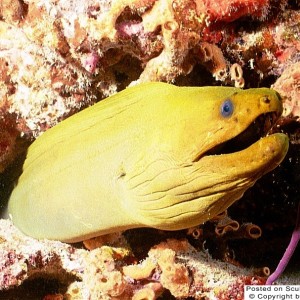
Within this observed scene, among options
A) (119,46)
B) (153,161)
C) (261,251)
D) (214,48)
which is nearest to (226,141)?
(153,161)

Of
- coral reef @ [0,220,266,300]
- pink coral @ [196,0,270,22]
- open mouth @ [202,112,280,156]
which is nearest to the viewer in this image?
open mouth @ [202,112,280,156]

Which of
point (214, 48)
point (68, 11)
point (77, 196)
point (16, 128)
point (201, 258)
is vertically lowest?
point (201, 258)

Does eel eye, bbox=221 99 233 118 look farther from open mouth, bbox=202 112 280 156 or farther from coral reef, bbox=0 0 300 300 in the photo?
coral reef, bbox=0 0 300 300

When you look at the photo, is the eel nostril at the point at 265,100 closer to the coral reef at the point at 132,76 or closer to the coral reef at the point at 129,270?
the coral reef at the point at 132,76

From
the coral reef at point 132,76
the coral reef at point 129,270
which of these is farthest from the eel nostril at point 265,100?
the coral reef at point 129,270

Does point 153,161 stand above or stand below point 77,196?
above

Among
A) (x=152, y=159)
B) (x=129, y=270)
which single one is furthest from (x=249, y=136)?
(x=129, y=270)

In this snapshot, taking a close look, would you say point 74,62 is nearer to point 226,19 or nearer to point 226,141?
point 226,19

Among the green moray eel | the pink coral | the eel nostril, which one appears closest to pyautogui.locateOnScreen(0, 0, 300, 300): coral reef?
the pink coral
